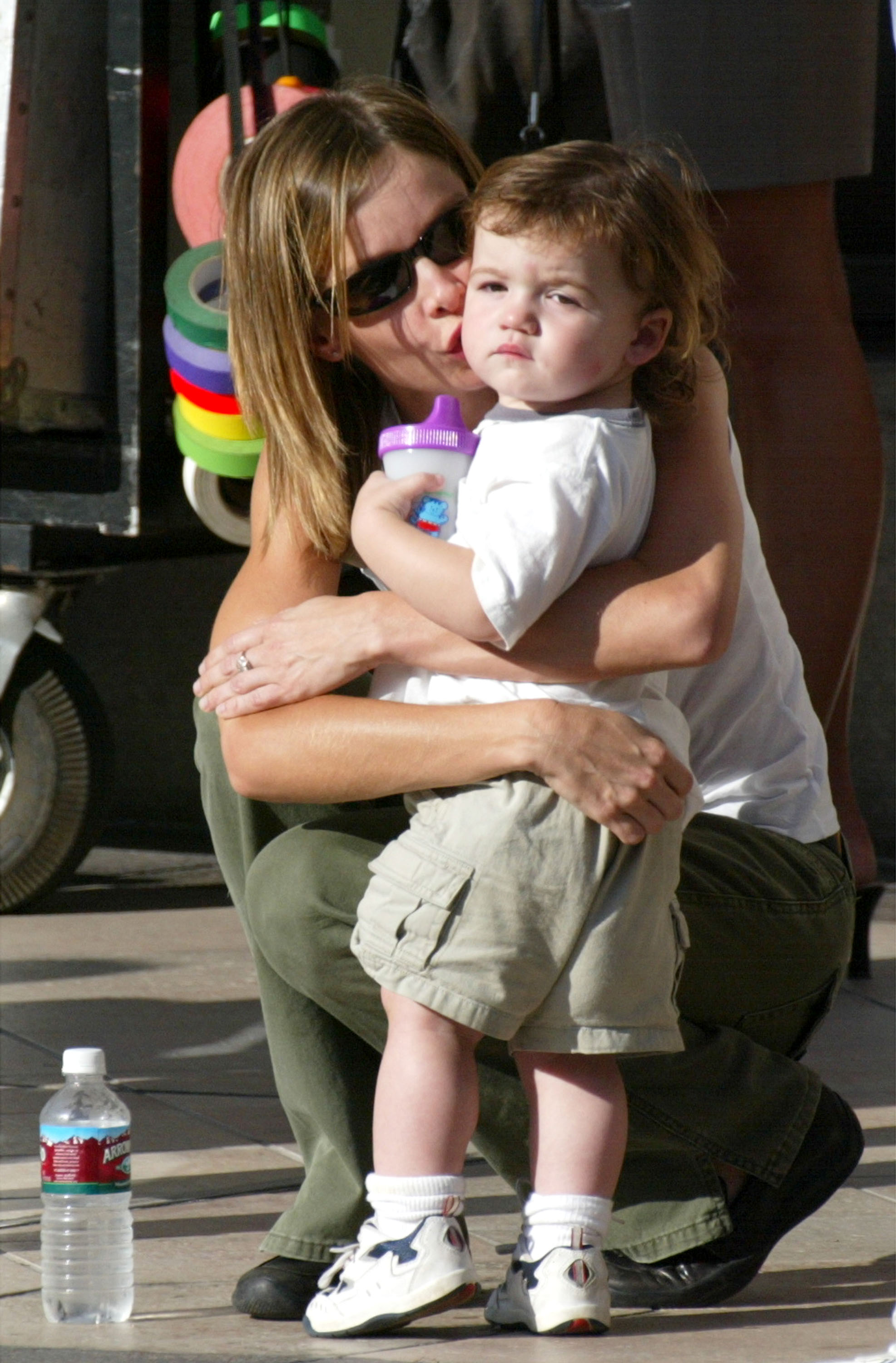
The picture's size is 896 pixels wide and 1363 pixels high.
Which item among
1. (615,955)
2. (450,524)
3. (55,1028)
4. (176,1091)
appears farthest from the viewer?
(55,1028)

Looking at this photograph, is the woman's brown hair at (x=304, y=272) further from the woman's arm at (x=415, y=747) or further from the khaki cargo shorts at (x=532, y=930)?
the khaki cargo shorts at (x=532, y=930)

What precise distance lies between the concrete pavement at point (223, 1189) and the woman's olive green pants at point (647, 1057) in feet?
0.43

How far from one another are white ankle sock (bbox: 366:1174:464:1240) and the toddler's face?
0.79 metres

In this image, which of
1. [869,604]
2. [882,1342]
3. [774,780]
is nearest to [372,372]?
[774,780]

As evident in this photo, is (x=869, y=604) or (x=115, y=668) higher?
(x=869, y=604)

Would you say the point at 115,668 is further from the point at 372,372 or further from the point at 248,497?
the point at 372,372

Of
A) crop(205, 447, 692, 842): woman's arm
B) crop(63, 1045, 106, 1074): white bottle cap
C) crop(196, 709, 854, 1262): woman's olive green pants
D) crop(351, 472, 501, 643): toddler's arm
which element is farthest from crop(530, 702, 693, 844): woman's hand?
crop(63, 1045, 106, 1074): white bottle cap

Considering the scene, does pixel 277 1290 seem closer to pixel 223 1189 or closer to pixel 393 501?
pixel 223 1189

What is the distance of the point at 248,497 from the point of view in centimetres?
400

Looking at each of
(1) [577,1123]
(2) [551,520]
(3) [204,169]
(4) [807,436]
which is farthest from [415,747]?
(3) [204,169]

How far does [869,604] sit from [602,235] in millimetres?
3433

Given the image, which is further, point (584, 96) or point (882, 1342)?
point (584, 96)

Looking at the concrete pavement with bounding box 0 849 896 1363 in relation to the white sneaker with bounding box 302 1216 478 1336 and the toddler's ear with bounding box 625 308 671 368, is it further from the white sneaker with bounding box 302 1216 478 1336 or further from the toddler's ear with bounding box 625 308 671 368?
the toddler's ear with bounding box 625 308 671 368

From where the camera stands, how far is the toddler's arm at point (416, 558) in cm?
196
